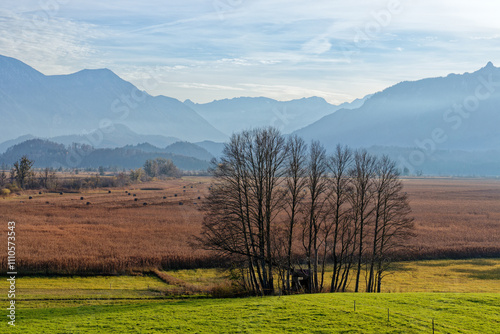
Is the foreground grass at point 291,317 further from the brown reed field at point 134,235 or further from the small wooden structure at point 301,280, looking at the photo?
the brown reed field at point 134,235

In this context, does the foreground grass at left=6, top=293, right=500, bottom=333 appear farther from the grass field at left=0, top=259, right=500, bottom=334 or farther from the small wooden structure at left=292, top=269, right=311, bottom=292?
the small wooden structure at left=292, top=269, right=311, bottom=292

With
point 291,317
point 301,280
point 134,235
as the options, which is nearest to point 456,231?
point 301,280

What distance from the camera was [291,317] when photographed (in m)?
22.4

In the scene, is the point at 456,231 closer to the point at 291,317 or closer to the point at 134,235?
the point at 134,235

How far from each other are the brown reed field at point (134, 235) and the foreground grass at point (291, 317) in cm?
2064

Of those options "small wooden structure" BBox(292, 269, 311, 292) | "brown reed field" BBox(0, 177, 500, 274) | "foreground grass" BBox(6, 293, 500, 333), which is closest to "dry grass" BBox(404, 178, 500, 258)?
"brown reed field" BBox(0, 177, 500, 274)

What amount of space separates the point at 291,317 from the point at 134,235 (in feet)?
160

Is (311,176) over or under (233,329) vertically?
over

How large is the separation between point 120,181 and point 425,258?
14894 centimetres

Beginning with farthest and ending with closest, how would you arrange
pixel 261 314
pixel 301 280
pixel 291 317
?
pixel 301 280, pixel 261 314, pixel 291 317

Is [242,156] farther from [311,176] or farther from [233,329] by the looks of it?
[233,329]

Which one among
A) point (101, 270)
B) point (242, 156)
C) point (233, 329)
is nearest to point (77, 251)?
point (101, 270)

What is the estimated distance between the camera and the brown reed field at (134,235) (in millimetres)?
47531

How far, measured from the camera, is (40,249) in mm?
50656
